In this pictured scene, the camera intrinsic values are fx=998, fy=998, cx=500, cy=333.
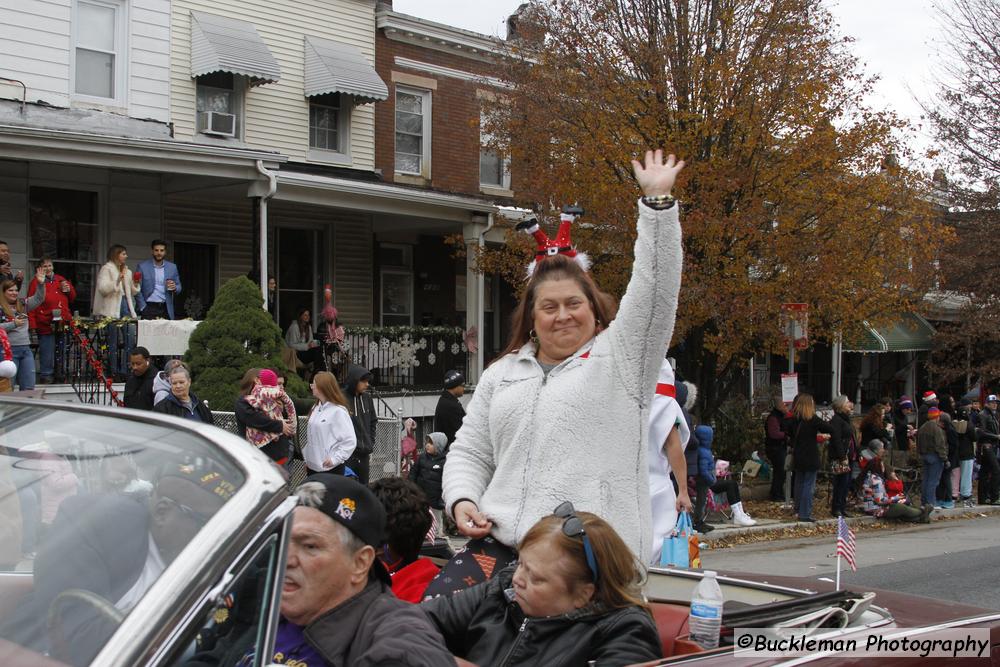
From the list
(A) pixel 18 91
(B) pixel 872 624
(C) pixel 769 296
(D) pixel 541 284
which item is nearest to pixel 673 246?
(D) pixel 541 284

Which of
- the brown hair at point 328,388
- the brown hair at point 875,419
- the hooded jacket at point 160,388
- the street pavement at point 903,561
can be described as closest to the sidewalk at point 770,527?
the street pavement at point 903,561

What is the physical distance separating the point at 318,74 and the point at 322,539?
16.1 m

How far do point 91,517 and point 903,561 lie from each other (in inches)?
444

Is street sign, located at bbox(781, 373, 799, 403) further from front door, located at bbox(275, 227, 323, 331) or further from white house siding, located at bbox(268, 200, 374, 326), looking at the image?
front door, located at bbox(275, 227, 323, 331)

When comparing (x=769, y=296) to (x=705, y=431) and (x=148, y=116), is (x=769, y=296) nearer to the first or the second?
(x=705, y=431)

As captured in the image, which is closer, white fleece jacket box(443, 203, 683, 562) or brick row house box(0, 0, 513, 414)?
white fleece jacket box(443, 203, 683, 562)

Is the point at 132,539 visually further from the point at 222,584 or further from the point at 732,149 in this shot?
the point at 732,149

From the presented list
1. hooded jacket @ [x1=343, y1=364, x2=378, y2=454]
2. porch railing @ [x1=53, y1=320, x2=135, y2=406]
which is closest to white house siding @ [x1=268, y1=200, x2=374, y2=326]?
porch railing @ [x1=53, y1=320, x2=135, y2=406]

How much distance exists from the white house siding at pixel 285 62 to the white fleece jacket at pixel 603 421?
14.1 metres

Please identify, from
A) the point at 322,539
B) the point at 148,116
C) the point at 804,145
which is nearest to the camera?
the point at 322,539

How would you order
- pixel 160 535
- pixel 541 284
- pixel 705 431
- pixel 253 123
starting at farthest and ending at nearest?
pixel 253 123 → pixel 705 431 → pixel 541 284 → pixel 160 535

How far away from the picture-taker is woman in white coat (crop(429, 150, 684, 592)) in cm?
327

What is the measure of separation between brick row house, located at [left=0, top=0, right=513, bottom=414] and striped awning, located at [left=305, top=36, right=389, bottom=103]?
34 millimetres

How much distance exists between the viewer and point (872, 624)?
3102mm
